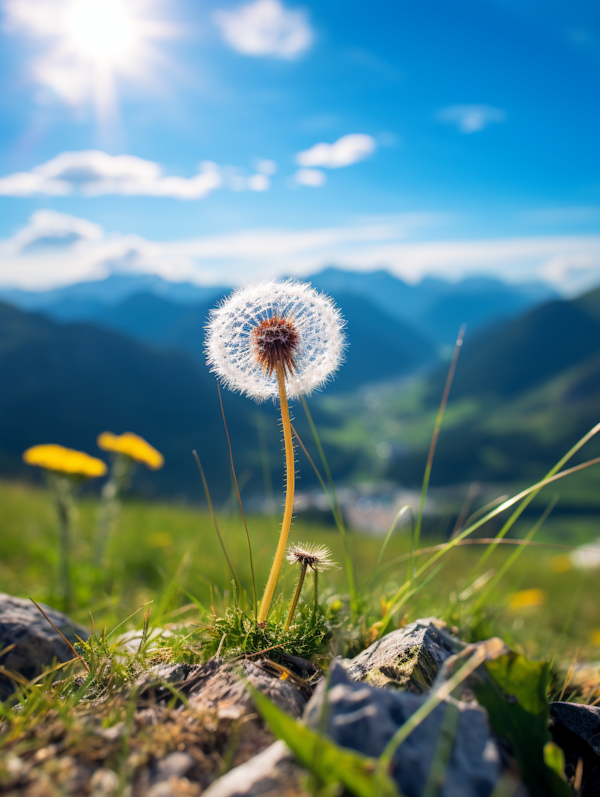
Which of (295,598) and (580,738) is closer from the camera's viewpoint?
(580,738)

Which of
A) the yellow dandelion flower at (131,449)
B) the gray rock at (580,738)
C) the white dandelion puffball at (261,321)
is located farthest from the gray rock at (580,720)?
the yellow dandelion flower at (131,449)

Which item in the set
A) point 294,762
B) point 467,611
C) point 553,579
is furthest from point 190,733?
point 553,579

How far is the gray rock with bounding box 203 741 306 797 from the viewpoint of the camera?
1.73 metres

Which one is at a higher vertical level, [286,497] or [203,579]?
[286,497]

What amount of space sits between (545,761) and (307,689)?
3.64ft

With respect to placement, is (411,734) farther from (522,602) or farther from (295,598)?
(522,602)

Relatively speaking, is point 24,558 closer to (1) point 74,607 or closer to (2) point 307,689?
(1) point 74,607

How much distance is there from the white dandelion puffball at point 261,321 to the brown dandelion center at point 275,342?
6 cm

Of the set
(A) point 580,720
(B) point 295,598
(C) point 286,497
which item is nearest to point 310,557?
(B) point 295,598

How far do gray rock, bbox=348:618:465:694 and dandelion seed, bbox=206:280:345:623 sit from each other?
1.59 meters

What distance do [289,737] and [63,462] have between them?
4894mm

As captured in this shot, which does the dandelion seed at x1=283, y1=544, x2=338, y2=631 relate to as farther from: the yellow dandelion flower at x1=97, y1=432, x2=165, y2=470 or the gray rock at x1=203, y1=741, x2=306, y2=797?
the yellow dandelion flower at x1=97, y1=432, x2=165, y2=470

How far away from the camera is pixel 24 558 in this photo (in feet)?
31.4

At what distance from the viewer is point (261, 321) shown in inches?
118
